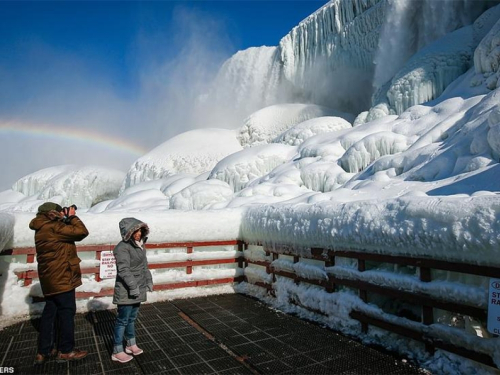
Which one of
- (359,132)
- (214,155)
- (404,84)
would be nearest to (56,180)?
(214,155)

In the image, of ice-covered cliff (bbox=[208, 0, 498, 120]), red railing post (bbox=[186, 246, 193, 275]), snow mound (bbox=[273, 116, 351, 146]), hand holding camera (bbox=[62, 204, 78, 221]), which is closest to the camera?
hand holding camera (bbox=[62, 204, 78, 221])

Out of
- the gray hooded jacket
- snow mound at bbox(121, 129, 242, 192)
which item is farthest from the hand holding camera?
snow mound at bbox(121, 129, 242, 192)

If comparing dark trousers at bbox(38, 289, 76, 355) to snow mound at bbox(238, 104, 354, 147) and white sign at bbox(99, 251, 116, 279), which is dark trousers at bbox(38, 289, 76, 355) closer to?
white sign at bbox(99, 251, 116, 279)


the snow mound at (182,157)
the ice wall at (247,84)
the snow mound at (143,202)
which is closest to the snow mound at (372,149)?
the snow mound at (143,202)

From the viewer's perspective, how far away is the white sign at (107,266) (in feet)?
20.2

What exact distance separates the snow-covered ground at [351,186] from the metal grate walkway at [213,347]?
462 millimetres

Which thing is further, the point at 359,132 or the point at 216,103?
the point at 216,103

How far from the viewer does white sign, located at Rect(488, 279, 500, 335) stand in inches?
117

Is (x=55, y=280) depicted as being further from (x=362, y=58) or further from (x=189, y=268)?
(x=362, y=58)

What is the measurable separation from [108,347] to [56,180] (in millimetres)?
37579

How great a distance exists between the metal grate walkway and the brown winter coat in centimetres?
89

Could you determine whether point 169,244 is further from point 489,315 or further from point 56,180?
point 56,180

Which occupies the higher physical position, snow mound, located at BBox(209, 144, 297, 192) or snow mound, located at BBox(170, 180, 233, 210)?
snow mound, located at BBox(209, 144, 297, 192)

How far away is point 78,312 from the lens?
19.4 feet
